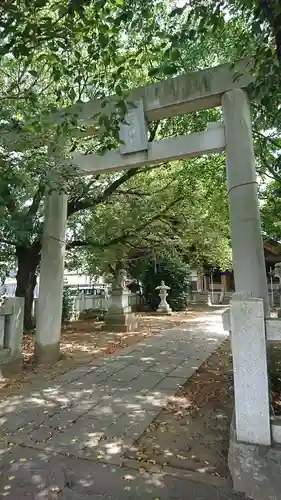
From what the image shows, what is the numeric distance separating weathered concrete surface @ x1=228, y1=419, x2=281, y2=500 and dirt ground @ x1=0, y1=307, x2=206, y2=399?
9.08 ft

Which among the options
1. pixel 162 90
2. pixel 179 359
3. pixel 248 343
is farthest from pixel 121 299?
pixel 248 343

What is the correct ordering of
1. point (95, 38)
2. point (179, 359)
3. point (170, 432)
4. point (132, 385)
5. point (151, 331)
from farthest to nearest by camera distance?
1. point (151, 331)
2. point (179, 359)
3. point (132, 385)
4. point (95, 38)
5. point (170, 432)

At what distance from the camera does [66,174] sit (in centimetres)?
458

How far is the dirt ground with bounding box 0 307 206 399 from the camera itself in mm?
4375

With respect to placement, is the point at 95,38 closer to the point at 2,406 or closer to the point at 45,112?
the point at 45,112

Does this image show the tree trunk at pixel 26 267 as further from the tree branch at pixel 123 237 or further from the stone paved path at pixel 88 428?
the stone paved path at pixel 88 428

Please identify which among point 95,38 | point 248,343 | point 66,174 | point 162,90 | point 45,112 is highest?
point 162,90

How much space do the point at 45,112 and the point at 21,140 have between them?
1.57 ft

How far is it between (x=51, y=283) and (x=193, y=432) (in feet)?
10.9

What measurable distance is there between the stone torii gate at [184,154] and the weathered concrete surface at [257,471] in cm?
211

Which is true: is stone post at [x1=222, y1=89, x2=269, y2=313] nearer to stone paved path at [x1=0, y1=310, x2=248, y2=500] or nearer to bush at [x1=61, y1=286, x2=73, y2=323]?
stone paved path at [x1=0, y1=310, x2=248, y2=500]

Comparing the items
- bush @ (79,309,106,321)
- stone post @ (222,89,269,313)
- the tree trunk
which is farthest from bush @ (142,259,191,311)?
stone post @ (222,89,269,313)

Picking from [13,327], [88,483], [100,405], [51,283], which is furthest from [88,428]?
[51,283]

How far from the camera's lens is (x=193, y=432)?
292 cm
